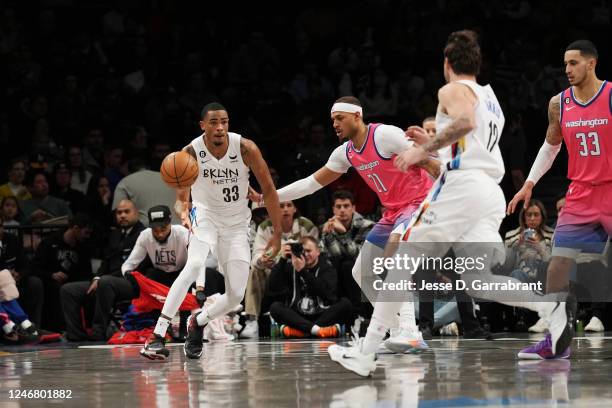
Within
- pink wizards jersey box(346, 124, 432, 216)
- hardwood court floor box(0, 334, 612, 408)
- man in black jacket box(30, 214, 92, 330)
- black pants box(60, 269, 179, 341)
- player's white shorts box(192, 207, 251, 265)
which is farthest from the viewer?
man in black jacket box(30, 214, 92, 330)

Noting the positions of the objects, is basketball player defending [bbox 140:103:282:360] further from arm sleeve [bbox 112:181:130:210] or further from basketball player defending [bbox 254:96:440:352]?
arm sleeve [bbox 112:181:130:210]

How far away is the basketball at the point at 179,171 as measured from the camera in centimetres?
921

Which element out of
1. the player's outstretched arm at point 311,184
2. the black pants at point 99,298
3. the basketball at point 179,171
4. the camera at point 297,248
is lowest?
the black pants at point 99,298

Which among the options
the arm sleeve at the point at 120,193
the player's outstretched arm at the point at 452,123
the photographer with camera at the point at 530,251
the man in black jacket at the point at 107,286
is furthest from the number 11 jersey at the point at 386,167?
the arm sleeve at the point at 120,193

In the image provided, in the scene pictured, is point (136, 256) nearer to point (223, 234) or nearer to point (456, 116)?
point (223, 234)

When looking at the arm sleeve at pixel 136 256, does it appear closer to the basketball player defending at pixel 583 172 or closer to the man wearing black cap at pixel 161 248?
the man wearing black cap at pixel 161 248

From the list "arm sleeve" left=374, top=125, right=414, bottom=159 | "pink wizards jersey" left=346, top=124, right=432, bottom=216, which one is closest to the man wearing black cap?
"pink wizards jersey" left=346, top=124, right=432, bottom=216

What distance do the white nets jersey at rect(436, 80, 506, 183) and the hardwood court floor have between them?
1.37 meters

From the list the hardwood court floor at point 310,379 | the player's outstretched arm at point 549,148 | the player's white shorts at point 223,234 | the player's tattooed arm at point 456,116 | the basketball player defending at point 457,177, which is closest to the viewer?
the hardwood court floor at point 310,379

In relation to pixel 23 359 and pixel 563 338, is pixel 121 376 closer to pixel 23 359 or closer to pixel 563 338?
pixel 23 359

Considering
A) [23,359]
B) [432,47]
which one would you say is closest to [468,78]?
[23,359]

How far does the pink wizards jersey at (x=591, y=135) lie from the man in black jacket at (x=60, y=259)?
707 centimetres

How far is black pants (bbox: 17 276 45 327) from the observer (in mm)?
13016

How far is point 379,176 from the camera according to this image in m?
9.09
